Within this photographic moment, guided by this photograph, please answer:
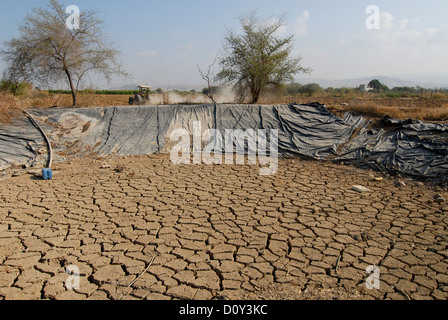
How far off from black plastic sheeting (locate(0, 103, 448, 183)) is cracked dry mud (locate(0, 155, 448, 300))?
1.01 metres

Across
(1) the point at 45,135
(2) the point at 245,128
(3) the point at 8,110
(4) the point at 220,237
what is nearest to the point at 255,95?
(2) the point at 245,128

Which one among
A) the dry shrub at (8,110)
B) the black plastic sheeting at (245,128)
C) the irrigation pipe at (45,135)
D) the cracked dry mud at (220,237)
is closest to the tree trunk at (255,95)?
the black plastic sheeting at (245,128)

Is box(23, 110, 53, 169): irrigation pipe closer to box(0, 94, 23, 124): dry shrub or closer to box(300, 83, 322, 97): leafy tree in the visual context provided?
box(0, 94, 23, 124): dry shrub

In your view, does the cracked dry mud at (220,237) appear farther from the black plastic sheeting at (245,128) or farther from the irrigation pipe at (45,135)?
the black plastic sheeting at (245,128)

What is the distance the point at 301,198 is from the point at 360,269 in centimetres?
205

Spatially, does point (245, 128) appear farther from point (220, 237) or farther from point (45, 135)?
point (220, 237)

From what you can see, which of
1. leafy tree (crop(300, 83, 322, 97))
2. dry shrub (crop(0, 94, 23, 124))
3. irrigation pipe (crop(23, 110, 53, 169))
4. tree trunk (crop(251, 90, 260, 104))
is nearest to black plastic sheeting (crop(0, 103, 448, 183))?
irrigation pipe (crop(23, 110, 53, 169))

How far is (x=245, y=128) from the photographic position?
8.80 m

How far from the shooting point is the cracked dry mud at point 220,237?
9.57 feet

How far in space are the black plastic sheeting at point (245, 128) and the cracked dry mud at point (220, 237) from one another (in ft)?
3.32

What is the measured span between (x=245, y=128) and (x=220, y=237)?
5288 millimetres

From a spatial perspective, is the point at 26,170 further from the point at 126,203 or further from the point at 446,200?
the point at 446,200

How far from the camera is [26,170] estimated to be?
21.1 ft
